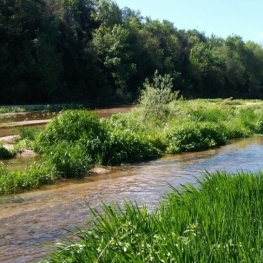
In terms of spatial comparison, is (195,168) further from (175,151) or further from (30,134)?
(30,134)

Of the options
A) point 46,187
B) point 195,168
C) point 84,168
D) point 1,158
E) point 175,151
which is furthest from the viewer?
point 175,151

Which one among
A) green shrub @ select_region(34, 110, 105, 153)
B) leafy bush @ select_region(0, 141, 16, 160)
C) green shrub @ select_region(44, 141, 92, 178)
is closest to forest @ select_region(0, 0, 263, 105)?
leafy bush @ select_region(0, 141, 16, 160)

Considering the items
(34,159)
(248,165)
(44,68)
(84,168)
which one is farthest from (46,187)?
(44,68)

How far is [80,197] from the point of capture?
10000mm

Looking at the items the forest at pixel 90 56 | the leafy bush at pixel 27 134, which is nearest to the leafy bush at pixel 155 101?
the leafy bush at pixel 27 134

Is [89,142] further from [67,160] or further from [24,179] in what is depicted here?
[24,179]

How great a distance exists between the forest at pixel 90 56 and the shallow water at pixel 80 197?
1258 inches

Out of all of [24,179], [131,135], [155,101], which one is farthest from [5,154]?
[155,101]

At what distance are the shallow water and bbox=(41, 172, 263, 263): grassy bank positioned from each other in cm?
135

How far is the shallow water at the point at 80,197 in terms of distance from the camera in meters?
7.12

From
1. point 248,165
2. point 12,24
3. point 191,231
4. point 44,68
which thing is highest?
point 12,24

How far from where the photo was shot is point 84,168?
12.8 metres

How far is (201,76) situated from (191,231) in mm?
69007

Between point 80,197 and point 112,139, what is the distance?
16.0 feet
